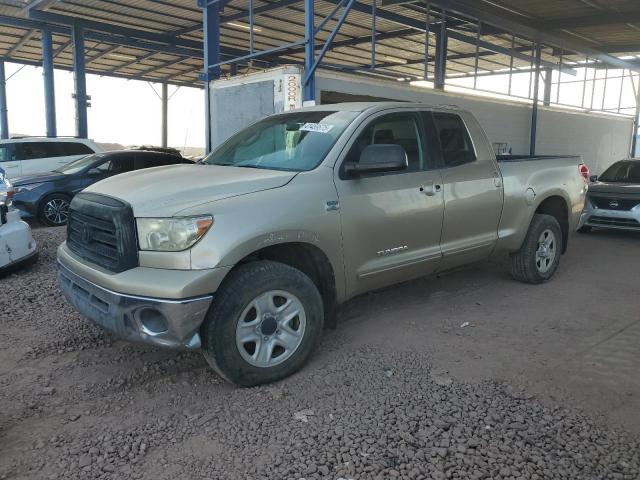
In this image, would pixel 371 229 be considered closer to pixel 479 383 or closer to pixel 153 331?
pixel 479 383

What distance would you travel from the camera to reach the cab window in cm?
423

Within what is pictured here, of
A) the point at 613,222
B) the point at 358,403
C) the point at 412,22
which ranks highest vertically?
the point at 412,22

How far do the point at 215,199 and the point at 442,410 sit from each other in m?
1.86

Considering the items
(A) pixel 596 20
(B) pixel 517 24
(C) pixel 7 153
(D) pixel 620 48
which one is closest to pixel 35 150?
(C) pixel 7 153

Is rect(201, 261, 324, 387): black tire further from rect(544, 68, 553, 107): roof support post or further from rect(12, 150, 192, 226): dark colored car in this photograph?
rect(544, 68, 553, 107): roof support post

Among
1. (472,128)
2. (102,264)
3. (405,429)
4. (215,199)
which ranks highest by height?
(472,128)

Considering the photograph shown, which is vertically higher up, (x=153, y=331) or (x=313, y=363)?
(x=153, y=331)

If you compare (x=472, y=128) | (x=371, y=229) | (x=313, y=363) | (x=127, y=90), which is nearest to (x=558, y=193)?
(x=472, y=128)

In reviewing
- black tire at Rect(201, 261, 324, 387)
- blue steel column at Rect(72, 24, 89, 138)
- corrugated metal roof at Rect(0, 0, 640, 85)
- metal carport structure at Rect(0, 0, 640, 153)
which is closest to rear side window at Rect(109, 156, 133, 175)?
metal carport structure at Rect(0, 0, 640, 153)

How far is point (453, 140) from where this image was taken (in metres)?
4.90

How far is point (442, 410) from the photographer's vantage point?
10.4 ft

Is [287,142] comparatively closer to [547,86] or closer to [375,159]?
[375,159]

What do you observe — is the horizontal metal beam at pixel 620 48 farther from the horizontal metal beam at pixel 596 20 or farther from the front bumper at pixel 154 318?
the front bumper at pixel 154 318

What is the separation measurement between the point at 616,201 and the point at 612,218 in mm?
292
